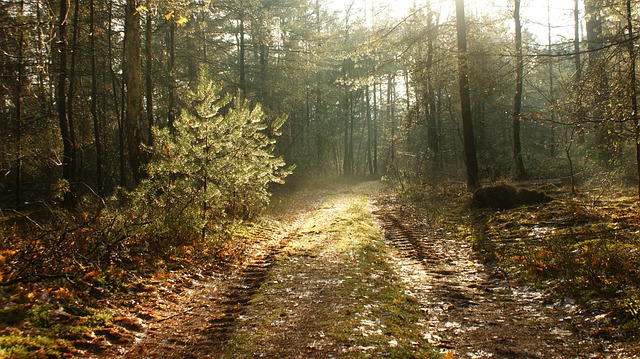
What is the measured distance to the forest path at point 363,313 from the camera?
3605 mm

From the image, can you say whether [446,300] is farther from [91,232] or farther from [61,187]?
[61,187]

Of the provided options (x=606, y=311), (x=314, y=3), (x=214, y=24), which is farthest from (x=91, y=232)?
(x=314, y=3)

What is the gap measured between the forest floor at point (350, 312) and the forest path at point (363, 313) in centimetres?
1

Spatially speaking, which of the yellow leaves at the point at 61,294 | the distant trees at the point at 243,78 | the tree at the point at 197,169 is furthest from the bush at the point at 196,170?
the yellow leaves at the point at 61,294

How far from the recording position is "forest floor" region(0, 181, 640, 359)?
3598 millimetres

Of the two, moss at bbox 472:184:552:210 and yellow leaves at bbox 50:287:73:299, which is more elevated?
moss at bbox 472:184:552:210

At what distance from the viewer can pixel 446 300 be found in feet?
16.4

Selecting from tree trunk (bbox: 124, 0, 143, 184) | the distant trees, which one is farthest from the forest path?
tree trunk (bbox: 124, 0, 143, 184)

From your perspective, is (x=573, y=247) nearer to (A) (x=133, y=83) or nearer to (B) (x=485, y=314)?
(B) (x=485, y=314)

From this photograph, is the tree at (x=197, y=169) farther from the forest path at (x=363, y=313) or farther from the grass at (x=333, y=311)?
the grass at (x=333, y=311)

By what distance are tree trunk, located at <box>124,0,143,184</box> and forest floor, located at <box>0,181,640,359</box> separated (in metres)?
4.17

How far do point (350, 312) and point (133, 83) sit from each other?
797 cm

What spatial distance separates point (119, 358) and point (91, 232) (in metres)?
2.74

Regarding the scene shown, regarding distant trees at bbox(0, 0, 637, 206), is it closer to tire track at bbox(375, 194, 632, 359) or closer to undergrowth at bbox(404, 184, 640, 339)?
undergrowth at bbox(404, 184, 640, 339)
